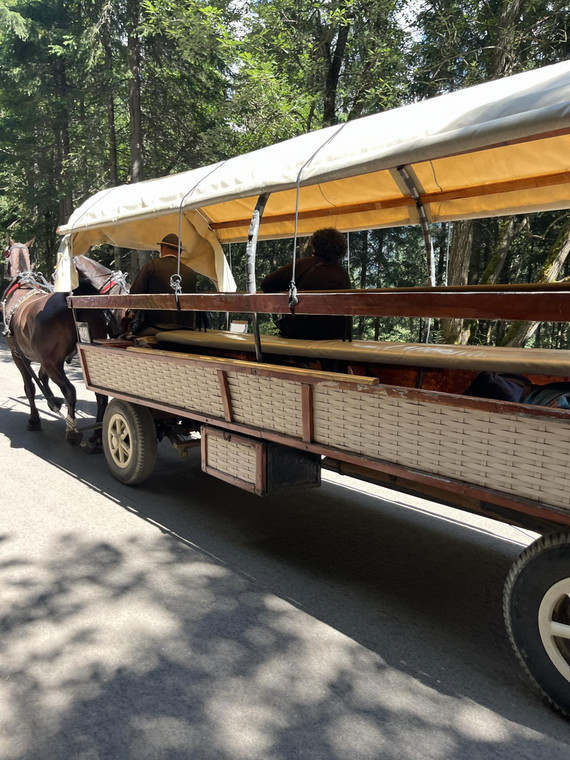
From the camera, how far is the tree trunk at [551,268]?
8.70 metres

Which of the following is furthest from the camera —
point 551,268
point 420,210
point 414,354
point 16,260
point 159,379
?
point 551,268

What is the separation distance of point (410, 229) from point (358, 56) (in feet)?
15.2

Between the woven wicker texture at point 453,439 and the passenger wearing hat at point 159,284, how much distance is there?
2.87 m

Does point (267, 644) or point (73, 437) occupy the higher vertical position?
point (73, 437)

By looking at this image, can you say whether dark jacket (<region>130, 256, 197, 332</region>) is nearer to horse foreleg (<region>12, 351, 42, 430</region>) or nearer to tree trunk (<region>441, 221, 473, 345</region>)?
horse foreleg (<region>12, 351, 42, 430</region>)

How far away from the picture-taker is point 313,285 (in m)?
4.52

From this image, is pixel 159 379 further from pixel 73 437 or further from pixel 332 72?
pixel 332 72

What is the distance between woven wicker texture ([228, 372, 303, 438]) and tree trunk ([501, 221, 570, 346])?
6.02 meters

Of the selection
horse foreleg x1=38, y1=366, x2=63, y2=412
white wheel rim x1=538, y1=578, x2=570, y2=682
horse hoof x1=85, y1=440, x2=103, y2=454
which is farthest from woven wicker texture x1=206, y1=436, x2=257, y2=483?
horse foreleg x1=38, y1=366, x2=63, y2=412

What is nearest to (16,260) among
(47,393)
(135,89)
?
(47,393)

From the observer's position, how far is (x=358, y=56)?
13070 mm

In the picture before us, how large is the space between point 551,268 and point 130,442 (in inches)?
272

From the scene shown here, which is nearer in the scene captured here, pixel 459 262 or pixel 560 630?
pixel 560 630

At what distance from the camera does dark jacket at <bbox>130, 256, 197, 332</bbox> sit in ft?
18.7
